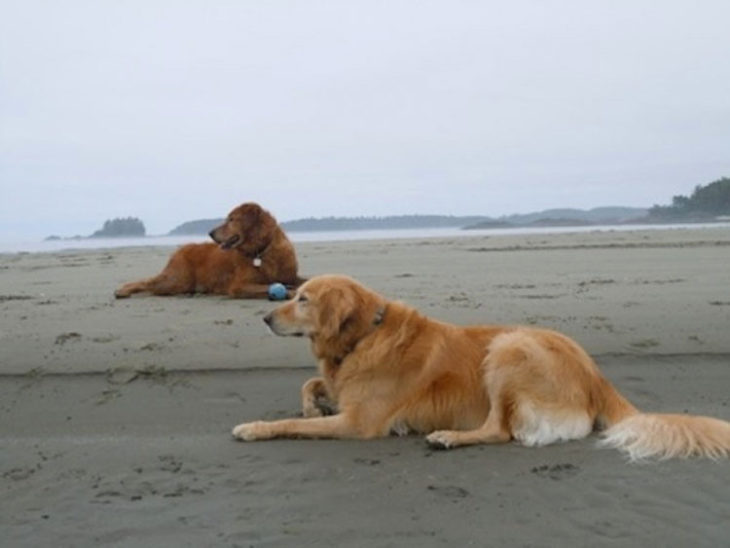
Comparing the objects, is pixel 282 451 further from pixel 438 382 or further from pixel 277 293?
pixel 277 293

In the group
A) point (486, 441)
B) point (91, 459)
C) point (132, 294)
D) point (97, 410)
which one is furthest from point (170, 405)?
point (132, 294)

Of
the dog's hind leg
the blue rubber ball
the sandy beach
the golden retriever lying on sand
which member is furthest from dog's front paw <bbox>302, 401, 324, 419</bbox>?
the blue rubber ball

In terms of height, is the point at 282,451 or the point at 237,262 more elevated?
the point at 237,262

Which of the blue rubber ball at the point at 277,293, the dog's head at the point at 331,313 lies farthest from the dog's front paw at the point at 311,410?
the blue rubber ball at the point at 277,293

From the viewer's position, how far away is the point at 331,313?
179 inches

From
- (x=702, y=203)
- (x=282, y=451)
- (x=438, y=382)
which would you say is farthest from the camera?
Answer: (x=702, y=203)

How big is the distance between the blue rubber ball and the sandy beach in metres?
0.68

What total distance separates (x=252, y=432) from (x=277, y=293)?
4.47 meters

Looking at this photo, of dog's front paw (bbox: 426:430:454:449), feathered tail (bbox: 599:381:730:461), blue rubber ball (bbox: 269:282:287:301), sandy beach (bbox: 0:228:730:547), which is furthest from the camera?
blue rubber ball (bbox: 269:282:287:301)

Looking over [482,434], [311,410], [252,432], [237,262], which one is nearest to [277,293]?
[237,262]

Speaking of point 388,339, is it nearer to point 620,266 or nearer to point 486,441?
point 486,441

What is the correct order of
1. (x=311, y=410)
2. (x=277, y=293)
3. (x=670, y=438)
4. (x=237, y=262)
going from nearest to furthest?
(x=670, y=438) → (x=311, y=410) → (x=277, y=293) → (x=237, y=262)

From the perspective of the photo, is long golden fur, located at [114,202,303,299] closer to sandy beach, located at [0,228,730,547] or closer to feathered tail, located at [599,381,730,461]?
sandy beach, located at [0,228,730,547]

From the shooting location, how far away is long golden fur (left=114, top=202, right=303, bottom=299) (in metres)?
9.26
